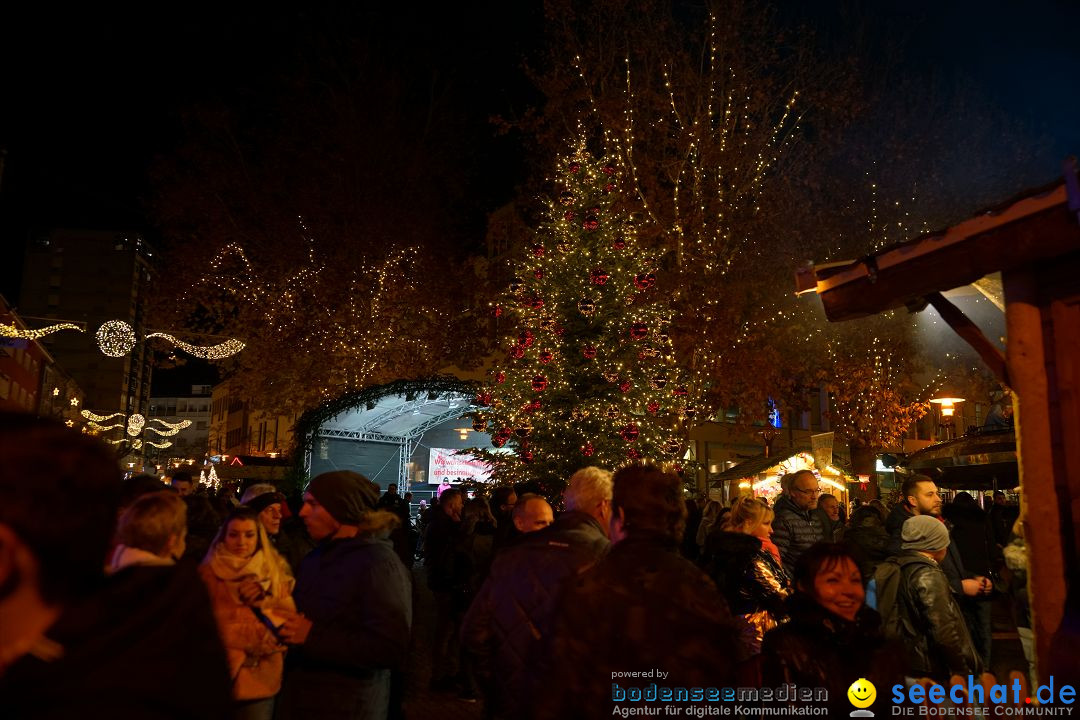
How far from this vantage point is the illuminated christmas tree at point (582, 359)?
15391mm

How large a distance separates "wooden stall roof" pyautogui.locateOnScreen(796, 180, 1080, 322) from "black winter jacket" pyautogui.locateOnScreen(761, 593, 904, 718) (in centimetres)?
234

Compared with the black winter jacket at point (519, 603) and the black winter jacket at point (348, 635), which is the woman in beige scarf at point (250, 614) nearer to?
the black winter jacket at point (348, 635)

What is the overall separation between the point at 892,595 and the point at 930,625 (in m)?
0.33

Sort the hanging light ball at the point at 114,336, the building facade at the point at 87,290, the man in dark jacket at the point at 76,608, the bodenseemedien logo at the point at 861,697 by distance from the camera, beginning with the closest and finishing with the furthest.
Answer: the man in dark jacket at the point at 76,608
the bodenseemedien logo at the point at 861,697
the hanging light ball at the point at 114,336
the building facade at the point at 87,290

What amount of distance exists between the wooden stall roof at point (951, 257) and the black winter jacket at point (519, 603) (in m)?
2.60

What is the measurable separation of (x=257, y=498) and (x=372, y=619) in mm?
3262

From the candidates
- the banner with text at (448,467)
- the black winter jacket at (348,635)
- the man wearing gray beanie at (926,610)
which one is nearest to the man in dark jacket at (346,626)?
the black winter jacket at (348,635)

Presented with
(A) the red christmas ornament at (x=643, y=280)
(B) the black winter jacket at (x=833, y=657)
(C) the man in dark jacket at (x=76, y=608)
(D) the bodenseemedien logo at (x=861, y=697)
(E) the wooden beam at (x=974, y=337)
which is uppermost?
(A) the red christmas ornament at (x=643, y=280)

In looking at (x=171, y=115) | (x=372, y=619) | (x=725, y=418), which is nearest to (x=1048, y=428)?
(x=372, y=619)

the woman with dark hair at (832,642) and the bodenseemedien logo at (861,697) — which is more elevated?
the woman with dark hair at (832,642)

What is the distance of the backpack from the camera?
510 centimetres

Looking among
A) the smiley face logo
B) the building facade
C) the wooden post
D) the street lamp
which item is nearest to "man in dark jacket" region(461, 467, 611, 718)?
the smiley face logo

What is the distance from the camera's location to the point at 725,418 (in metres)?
38.5

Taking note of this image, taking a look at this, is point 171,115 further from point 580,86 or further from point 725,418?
point 725,418
